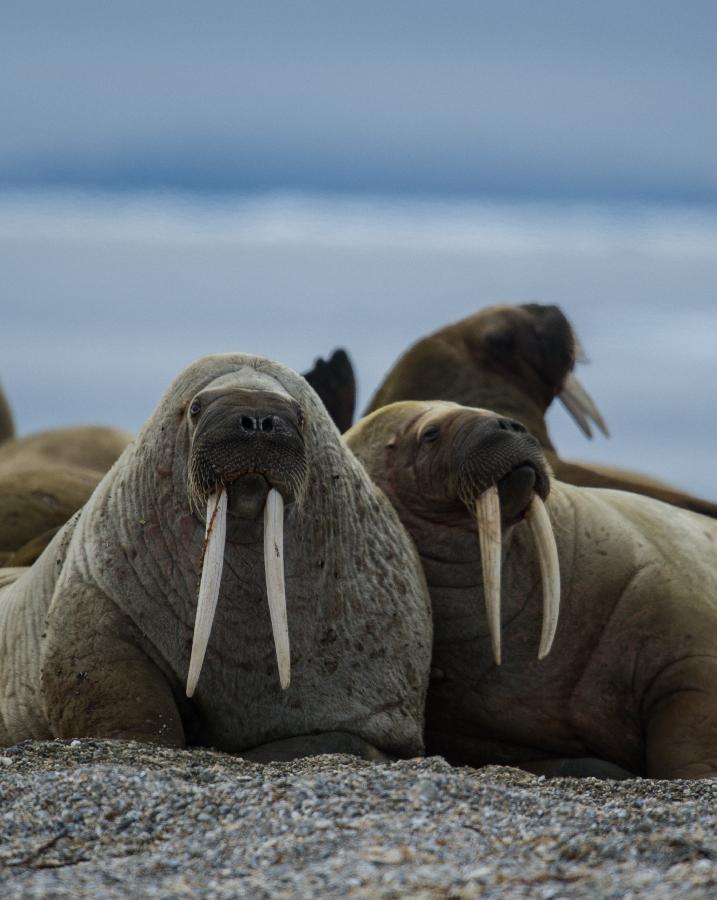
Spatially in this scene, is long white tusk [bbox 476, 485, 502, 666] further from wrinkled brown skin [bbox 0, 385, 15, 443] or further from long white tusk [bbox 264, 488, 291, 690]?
wrinkled brown skin [bbox 0, 385, 15, 443]

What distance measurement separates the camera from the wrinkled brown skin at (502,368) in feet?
31.8

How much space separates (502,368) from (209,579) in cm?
471

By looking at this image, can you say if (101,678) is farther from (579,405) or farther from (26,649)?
(579,405)

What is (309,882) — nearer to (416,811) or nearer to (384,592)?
(416,811)

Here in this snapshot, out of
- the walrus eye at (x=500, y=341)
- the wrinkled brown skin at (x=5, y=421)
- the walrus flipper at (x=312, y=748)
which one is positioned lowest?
the wrinkled brown skin at (x=5, y=421)

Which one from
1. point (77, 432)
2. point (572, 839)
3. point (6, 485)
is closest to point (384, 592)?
point (572, 839)

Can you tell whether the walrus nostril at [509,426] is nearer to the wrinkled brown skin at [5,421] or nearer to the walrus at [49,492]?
the walrus at [49,492]

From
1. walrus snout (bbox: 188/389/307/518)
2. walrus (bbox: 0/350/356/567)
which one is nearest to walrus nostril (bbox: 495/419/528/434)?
walrus snout (bbox: 188/389/307/518)

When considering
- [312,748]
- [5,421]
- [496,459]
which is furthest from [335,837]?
[5,421]

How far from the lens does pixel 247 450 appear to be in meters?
5.73

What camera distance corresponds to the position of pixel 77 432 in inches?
564

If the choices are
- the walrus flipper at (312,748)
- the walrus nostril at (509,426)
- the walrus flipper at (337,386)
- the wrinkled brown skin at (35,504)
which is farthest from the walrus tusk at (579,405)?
the walrus flipper at (312,748)

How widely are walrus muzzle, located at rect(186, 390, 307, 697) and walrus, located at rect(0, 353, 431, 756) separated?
1 centimetres

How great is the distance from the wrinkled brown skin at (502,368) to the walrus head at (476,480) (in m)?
2.18
